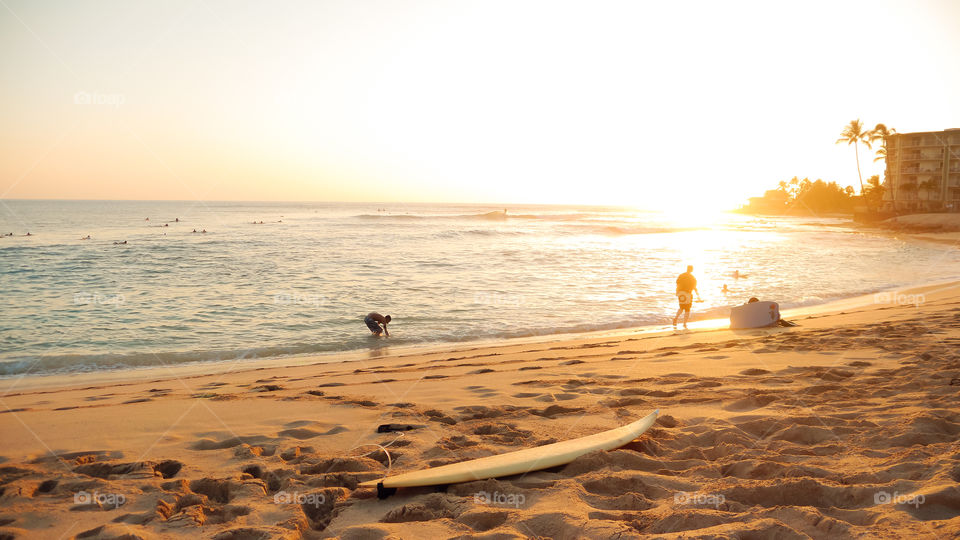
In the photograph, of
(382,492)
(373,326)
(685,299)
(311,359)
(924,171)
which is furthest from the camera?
(924,171)

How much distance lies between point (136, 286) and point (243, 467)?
17.8m

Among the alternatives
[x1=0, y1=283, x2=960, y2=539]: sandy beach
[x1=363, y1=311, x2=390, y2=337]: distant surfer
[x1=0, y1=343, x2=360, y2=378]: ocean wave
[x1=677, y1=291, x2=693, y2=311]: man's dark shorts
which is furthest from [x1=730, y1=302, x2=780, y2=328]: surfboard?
[x1=0, y1=343, x2=360, y2=378]: ocean wave

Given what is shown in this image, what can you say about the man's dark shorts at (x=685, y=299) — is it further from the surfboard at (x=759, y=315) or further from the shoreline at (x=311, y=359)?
the surfboard at (x=759, y=315)

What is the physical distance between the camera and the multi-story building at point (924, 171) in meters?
61.7

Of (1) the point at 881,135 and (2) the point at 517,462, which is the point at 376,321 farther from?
(1) the point at 881,135

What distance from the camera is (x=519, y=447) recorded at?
15.0 ft

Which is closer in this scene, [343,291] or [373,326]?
[373,326]

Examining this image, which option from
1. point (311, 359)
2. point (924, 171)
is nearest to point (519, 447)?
point (311, 359)

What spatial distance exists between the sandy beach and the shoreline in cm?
115

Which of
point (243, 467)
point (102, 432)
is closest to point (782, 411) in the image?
point (243, 467)

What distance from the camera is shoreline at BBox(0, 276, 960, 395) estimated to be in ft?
29.5

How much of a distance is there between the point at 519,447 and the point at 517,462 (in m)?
0.53

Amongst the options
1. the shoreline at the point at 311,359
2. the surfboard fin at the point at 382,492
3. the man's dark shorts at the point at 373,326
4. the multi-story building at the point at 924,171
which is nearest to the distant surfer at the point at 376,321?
the man's dark shorts at the point at 373,326

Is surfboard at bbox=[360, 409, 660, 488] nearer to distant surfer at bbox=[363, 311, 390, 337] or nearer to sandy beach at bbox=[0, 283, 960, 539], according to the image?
sandy beach at bbox=[0, 283, 960, 539]
